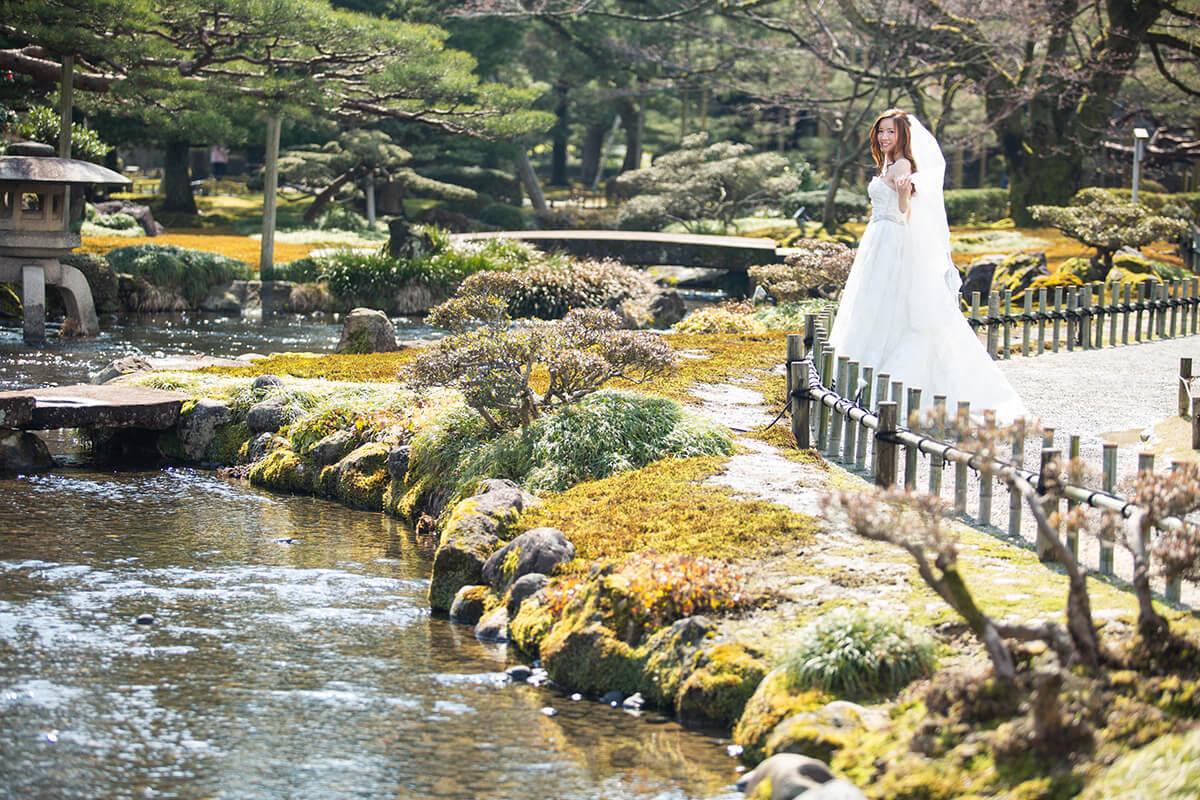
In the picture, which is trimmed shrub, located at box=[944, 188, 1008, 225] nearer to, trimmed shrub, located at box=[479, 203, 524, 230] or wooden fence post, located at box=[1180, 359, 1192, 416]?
trimmed shrub, located at box=[479, 203, 524, 230]

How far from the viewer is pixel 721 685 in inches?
234

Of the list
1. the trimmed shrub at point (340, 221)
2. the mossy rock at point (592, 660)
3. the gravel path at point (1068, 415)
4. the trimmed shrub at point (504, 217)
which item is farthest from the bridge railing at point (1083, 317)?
the trimmed shrub at point (504, 217)

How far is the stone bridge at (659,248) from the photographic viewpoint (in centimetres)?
2719

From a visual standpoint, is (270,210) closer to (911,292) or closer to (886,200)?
(886,200)

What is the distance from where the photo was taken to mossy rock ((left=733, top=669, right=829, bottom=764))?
5516 millimetres

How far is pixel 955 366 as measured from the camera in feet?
33.5

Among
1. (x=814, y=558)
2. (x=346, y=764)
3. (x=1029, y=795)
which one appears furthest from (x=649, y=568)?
(x=1029, y=795)

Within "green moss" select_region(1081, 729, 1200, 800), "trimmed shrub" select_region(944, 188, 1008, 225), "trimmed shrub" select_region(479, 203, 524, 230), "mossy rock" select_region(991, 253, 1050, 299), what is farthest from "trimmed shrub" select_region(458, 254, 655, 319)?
"trimmed shrub" select_region(944, 188, 1008, 225)

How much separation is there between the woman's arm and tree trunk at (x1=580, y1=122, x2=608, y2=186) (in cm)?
3991

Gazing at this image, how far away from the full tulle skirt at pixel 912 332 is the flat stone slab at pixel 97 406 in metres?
6.05

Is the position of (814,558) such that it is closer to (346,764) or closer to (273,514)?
(346,764)

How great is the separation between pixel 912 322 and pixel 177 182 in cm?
3054

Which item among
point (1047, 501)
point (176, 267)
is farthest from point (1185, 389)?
point (176, 267)

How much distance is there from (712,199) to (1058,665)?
109 feet
